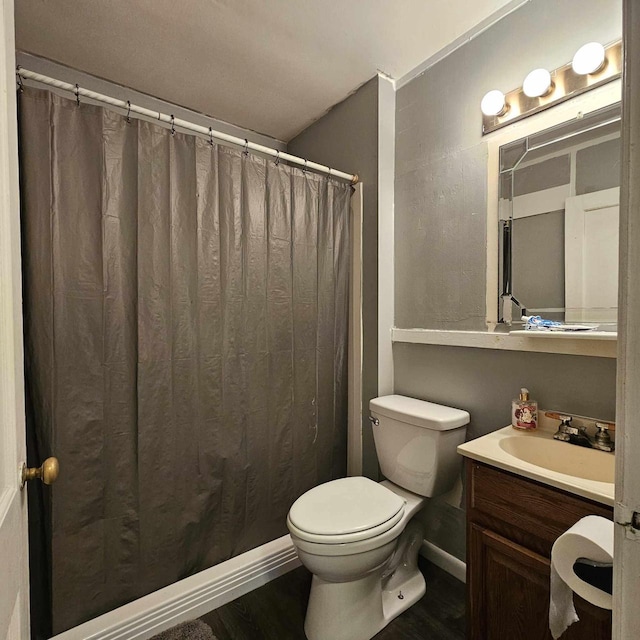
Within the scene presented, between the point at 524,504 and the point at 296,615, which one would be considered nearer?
the point at 524,504

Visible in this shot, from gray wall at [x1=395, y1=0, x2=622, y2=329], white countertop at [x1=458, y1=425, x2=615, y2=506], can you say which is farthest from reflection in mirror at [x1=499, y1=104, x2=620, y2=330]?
white countertop at [x1=458, y1=425, x2=615, y2=506]

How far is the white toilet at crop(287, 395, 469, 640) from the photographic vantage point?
127cm

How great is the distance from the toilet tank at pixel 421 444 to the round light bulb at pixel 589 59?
1293mm

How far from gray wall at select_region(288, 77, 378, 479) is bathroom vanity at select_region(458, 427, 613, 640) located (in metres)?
0.78

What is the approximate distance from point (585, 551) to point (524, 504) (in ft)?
1.68

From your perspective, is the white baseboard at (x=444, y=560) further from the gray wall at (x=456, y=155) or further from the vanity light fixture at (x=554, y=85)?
the vanity light fixture at (x=554, y=85)

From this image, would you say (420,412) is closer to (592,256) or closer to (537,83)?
(592,256)

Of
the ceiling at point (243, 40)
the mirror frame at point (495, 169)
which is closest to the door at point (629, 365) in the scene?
the mirror frame at point (495, 169)

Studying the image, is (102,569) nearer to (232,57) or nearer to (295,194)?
(295,194)

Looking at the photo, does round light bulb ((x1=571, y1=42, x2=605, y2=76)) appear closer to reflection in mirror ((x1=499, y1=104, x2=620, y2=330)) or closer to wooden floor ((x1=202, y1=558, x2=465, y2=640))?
reflection in mirror ((x1=499, y1=104, x2=620, y2=330))

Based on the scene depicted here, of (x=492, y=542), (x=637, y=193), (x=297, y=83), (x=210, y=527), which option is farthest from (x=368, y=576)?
(x=297, y=83)

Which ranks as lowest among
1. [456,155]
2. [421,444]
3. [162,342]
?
[421,444]

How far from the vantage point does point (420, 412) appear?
61.9 inches

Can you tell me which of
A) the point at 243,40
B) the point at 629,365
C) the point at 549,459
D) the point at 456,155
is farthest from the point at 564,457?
the point at 243,40
